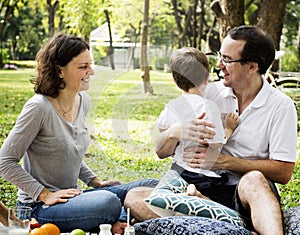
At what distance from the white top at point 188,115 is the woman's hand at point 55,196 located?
46cm

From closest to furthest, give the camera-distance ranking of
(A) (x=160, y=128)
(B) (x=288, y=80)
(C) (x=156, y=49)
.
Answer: (A) (x=160, y=128)
(C) (x=156, y=49)
(B) (x=288, y=80)

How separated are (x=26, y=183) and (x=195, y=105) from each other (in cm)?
73

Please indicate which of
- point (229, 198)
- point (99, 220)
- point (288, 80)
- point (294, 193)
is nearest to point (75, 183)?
point (99, 220)

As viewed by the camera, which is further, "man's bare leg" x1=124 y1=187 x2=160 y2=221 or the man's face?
the man's face

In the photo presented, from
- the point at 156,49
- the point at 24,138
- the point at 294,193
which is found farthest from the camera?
the point at 294,193

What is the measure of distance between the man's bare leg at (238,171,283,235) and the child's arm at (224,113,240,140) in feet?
0.78

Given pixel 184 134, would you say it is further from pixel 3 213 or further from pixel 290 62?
pixel 290 62

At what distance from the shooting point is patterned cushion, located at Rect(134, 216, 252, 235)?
2.39 metres

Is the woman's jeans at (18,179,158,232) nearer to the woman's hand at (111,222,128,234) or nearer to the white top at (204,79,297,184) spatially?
the woman's hand at (111,222,128,234)

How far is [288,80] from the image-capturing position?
6465 mm

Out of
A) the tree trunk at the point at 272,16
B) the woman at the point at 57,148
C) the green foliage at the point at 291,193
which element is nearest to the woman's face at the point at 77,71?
the woman at the point at 57,148

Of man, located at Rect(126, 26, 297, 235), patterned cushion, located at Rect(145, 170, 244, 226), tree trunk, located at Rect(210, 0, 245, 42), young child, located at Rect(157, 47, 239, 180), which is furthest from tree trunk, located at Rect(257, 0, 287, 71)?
patterned cushion, located at Rect(145, 170, 244, 226)

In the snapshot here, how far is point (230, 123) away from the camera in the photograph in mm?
2781

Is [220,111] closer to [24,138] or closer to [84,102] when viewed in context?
[84,102]
